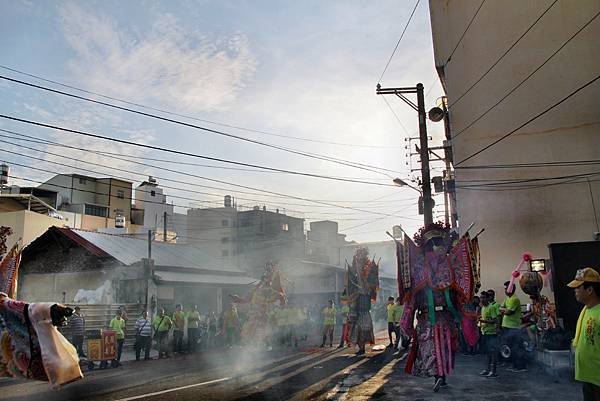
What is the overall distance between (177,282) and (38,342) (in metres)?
16.9

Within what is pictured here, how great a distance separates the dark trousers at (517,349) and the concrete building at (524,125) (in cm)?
741

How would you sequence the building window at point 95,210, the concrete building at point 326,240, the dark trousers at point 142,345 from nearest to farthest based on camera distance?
the dark trousers at point 142,345, the building window at point 95,210, the concrete building at point 326,240

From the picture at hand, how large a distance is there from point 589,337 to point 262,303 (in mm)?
11441

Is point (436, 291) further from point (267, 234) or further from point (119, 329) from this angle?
point (267, 234)

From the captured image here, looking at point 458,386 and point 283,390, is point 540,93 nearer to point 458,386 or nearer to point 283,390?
point 458,386

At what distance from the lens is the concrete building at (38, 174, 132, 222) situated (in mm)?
40562

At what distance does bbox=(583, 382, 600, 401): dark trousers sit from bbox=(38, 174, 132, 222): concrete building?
38.5 meters

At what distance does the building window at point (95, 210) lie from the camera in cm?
4166

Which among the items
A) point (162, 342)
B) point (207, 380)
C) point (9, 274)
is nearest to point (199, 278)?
point (162, 342)

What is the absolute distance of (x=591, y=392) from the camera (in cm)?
448

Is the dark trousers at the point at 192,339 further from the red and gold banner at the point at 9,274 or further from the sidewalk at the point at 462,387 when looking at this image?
the red and gold banner at the point at 9,274

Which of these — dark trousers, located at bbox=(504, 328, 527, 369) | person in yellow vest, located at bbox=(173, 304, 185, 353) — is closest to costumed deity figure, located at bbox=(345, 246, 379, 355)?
dark trousers, located at bbox=(504, 328, 527, 369)

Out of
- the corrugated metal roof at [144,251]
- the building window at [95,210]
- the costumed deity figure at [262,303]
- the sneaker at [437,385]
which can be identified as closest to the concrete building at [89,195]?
the building window at [95,210]

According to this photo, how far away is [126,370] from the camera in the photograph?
12422mm
